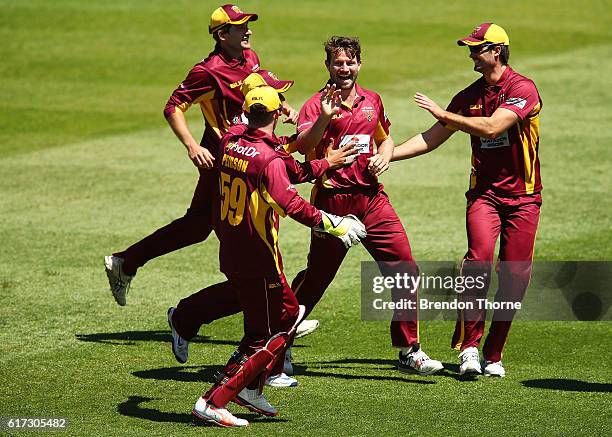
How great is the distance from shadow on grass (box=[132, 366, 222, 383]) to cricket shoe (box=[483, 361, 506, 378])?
6.60 ft

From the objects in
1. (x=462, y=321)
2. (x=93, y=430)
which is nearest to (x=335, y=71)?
(x=462, y=321)

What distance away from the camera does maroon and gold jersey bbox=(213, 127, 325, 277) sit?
24.9 feet

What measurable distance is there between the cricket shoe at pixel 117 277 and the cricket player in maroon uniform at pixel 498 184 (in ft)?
9.68

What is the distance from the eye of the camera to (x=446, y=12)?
89.1 feet

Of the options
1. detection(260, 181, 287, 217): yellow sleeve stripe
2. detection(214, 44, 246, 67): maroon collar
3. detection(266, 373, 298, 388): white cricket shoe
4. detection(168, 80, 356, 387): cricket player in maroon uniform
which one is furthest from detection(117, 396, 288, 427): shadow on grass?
detection(214, 44, 246, 67): maroon collar

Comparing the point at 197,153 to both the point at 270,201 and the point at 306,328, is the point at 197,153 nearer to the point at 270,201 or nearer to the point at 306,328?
the point at 306,328

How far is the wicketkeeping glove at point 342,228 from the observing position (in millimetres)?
7672

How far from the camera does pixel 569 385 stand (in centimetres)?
861

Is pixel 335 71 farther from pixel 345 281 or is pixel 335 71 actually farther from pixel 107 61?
pixel 107 61

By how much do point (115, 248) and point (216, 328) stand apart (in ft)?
8.65

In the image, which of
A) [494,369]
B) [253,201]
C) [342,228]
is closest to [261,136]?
[253,201]

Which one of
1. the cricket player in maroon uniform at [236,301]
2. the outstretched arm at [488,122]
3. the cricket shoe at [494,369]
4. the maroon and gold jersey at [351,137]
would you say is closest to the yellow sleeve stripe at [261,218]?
the cricket player in maroon uniform at [236,301]

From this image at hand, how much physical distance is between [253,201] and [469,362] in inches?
87.3

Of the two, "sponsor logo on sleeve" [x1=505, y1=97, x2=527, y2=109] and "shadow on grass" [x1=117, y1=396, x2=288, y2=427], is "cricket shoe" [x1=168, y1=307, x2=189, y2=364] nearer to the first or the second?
"shadow on grass" [x1=117, y1=396, x2=288, y2=427]
